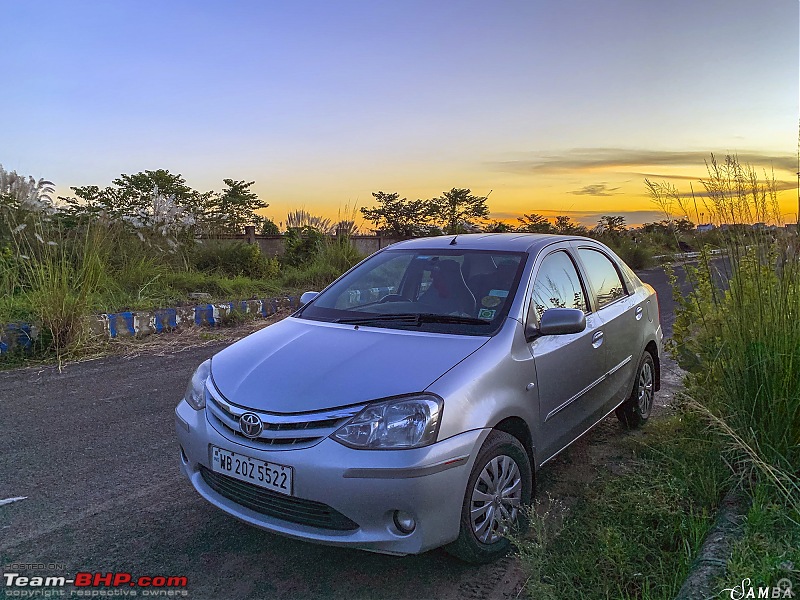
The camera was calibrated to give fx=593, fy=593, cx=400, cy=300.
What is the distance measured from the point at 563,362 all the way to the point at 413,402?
1.24 m

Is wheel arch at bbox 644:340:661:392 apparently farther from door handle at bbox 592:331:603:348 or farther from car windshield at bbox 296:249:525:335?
car windshield at bbox 296:249:525:335

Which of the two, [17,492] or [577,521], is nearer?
[577,521]

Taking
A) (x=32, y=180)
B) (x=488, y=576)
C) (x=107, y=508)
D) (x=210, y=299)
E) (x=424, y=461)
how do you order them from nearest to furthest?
1. (x=424, y=461)
2. (x=488, y=576)
3. (x=107, y=508)
4. (x=32, y=180)
5. (x=210, y=299)

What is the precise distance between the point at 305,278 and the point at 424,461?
883 cm

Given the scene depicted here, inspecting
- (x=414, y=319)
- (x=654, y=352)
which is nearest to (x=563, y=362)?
(x=414, y=319)

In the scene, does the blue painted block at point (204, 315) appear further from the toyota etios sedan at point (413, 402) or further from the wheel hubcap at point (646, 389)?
the wheel hubcap at point (646, 389)

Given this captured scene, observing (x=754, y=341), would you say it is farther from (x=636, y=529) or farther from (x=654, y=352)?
(x=654, y=352)

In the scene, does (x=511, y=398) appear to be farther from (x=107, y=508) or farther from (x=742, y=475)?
(x=107, y=508)

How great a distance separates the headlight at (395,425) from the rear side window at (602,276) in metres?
2.02

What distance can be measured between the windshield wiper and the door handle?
976 mm

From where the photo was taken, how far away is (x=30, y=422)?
455 centimetres

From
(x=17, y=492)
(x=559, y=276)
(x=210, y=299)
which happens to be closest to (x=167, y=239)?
(x=210, y=299)

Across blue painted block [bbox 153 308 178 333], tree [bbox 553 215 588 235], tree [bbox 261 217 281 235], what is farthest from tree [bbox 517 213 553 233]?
blue painted block [bbox 153 308 178 333]

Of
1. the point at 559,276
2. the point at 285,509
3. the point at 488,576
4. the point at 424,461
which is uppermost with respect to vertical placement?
the point at 559,276
